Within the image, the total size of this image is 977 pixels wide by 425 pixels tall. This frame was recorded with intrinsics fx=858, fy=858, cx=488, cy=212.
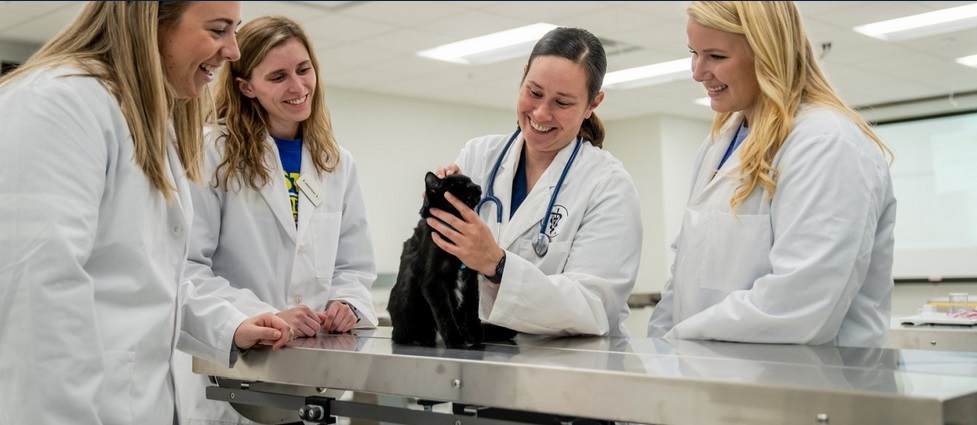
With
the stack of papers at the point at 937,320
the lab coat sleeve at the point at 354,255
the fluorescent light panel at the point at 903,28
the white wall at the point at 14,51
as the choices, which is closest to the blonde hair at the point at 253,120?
the lab coat sleeve at the point at 354,255

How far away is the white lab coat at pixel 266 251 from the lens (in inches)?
74.4

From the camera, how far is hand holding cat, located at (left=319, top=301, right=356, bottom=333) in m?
1.90

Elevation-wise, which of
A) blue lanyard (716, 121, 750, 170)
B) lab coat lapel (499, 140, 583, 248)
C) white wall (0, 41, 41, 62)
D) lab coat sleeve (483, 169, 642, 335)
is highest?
white wall (0, 41, 41, 62)

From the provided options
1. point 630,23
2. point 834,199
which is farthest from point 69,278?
point 630,23

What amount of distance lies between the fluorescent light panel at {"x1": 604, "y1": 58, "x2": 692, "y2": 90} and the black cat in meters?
7.00

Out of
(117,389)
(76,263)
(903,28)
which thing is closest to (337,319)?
(117,389)

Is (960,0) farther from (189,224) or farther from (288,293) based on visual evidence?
(288,293)

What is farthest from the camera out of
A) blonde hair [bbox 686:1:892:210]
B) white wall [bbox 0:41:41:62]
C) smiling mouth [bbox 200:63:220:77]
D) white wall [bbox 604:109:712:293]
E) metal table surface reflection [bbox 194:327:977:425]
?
white wall [bbox 604:109:712:293]

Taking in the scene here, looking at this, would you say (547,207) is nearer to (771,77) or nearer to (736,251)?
(736,251)

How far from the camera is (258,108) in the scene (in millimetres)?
2066

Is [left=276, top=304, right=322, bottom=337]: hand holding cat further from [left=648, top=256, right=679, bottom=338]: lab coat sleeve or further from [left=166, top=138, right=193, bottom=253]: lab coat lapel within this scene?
[left=648, top=256, right=679, bottom=338]: lab coat sleeve

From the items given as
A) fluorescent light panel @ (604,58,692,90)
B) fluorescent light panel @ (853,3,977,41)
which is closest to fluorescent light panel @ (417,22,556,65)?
fluorescent light panel @ (604,58,692,90)

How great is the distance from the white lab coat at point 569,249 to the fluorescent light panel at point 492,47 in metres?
5.04

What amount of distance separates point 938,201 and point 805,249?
9.36 metres
